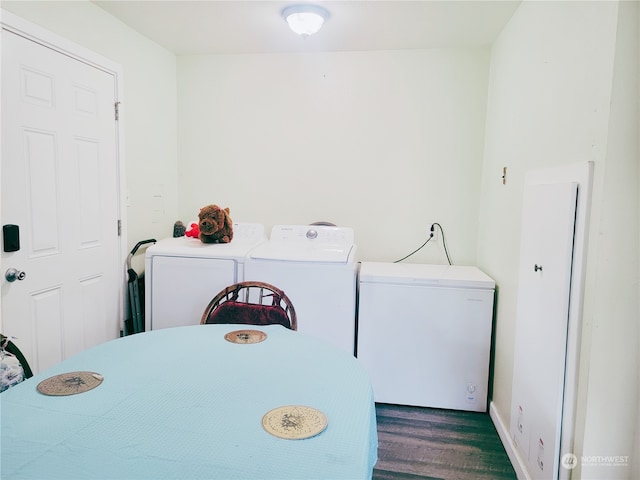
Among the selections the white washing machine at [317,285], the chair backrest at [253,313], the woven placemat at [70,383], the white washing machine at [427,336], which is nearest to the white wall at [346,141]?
the white washing machine at [427,336]

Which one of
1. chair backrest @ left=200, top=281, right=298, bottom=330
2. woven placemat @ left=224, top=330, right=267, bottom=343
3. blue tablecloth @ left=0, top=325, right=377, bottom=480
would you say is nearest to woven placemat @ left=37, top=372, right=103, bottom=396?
blue tablecloth @ left=0, top=325, right=377, bottom=480

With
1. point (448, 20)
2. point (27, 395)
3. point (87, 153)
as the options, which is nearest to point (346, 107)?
point (448, 20)

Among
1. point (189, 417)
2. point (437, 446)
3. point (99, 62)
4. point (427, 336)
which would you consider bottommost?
point (437, 446)

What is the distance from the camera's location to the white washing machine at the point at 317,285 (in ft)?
8.25

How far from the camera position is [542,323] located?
1.73 meters

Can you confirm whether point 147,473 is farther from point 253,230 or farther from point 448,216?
point 448,216

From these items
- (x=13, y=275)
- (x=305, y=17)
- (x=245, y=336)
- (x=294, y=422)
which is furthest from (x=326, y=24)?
(x=294, y=422)

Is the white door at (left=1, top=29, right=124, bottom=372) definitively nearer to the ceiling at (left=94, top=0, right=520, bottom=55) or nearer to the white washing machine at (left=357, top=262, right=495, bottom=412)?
the ceiling at (left=94, top=0, right=520, bottom=55)

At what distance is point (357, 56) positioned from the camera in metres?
3.04

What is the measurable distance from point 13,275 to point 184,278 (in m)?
0.93

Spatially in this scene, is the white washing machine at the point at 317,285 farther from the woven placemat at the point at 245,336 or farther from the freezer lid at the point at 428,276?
the woven placemat at the point at 245,336

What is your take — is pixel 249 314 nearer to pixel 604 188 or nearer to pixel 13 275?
pixel 13 275

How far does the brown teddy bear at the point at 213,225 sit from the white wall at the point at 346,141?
45cm

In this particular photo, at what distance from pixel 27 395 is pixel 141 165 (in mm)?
2023
